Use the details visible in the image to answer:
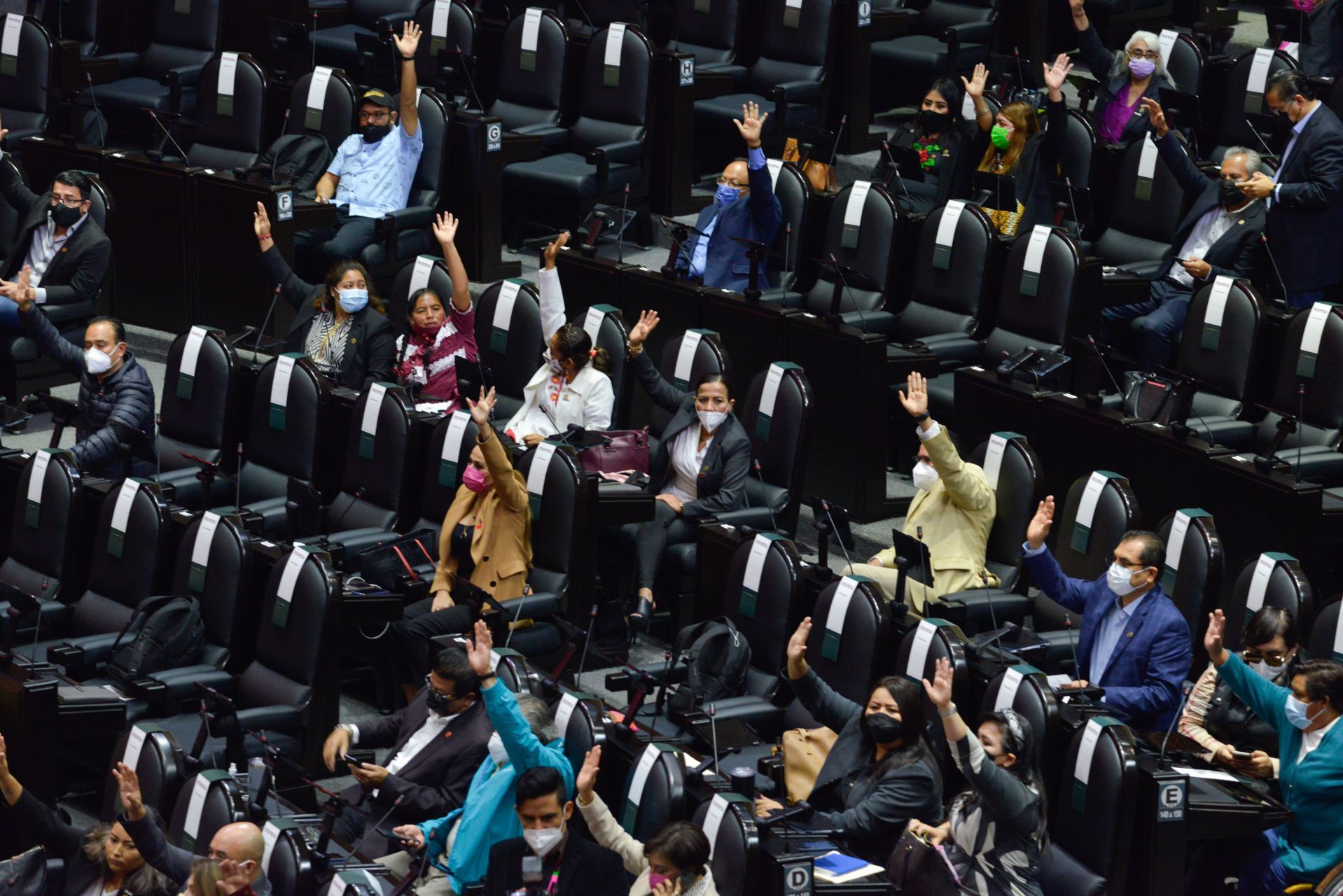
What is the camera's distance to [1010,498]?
20.2 feet

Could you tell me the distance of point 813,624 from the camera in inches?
225

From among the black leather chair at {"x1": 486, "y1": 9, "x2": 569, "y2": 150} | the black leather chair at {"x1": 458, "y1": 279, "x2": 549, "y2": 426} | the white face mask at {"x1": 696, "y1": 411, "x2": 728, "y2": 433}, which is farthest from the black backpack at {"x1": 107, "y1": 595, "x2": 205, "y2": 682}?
the black leather chair at {"x1": 486, "y1": 9, "x2": 569, "y2": 150}

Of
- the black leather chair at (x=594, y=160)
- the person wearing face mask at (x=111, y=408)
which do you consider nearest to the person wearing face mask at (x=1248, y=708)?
the person wearing face mask at (x=111, y=408)

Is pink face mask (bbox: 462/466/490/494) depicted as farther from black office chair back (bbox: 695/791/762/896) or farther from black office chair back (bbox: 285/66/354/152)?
black office chair back (bbox: 285/66/354/152)

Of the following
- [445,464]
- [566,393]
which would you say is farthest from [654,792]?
[566,393]

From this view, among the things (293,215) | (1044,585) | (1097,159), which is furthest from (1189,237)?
(293,215)

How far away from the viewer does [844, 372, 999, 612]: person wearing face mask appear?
6039 mm

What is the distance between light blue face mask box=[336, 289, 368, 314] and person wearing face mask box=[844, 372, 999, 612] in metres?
2.10

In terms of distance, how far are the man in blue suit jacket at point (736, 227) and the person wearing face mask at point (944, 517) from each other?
63.3 inches

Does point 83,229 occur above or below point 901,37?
below

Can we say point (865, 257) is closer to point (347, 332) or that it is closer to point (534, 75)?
point (347, 332)

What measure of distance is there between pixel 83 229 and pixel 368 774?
11.4 ft

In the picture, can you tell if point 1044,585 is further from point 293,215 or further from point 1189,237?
point 293,215

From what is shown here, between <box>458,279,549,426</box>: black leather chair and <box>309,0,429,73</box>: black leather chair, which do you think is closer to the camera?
<box>458,279,549,426</box>: black leather chair
